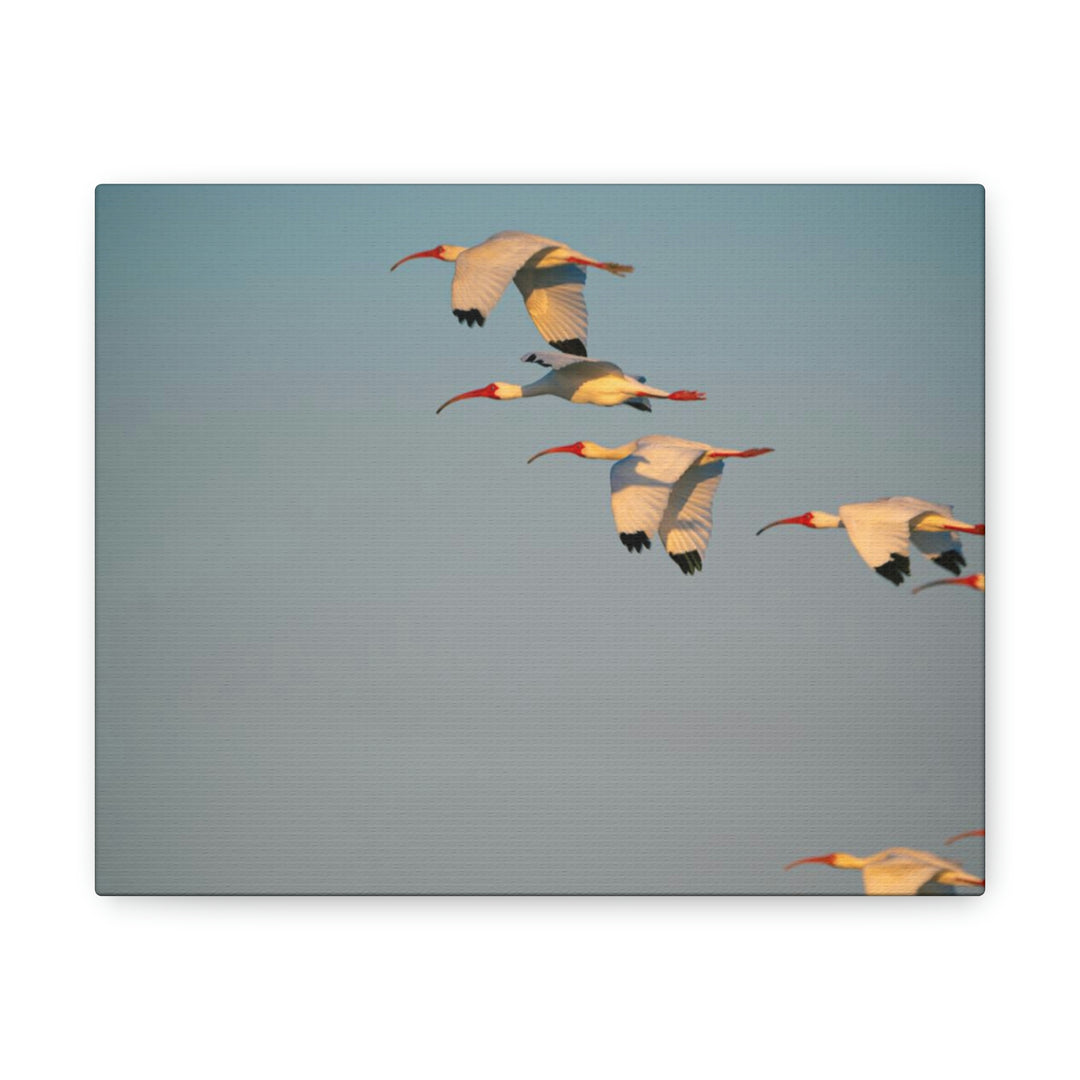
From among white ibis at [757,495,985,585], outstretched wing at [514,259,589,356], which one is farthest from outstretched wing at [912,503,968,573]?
outstretched wing at [514,259,589,356]

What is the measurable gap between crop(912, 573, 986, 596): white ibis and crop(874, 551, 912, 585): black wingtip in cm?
3

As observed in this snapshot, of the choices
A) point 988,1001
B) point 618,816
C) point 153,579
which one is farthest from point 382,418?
point 988,1001

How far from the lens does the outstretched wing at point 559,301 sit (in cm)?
207

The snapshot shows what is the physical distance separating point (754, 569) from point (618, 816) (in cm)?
50

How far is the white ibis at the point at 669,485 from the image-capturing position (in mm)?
2074

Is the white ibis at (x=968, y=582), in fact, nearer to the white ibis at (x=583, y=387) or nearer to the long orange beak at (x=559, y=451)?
the white ibis at (x=583, y=387)

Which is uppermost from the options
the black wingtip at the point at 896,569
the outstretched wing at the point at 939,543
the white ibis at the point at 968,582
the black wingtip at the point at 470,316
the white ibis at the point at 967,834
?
the black wingtip at the point at 470,316

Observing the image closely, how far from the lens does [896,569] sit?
2.08 meters

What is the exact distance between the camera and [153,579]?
2086mm

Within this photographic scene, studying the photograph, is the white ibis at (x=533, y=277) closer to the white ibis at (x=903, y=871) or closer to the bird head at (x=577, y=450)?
the bird head at (x=577, y=450)

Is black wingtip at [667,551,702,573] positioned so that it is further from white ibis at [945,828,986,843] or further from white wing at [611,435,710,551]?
white ibis at [945,828,986,843]

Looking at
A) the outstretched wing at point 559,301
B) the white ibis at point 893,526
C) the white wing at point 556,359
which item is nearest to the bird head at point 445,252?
the outstretched wing at point 559,301

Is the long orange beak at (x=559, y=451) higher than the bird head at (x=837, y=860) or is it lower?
higher
